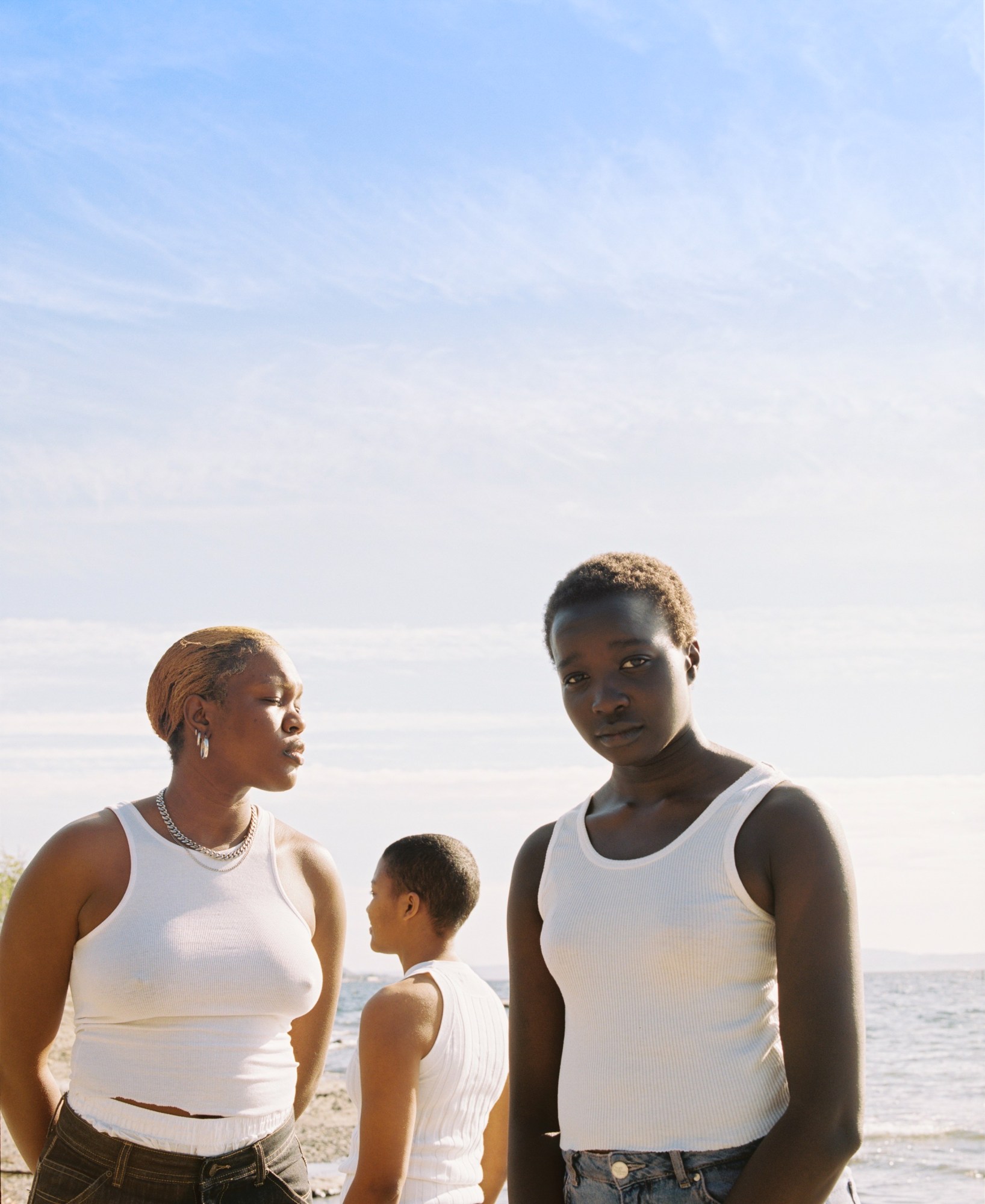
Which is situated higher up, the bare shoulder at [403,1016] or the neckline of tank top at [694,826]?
the neckline of tank top at [694,826]

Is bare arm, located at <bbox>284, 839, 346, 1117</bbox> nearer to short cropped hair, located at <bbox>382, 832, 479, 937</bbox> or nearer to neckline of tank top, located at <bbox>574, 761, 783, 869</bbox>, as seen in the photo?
short cropped hair, located at <bbox>382, 832, 479, 937</bbox>

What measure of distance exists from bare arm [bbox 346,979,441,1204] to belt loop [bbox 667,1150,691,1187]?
115 centimetres

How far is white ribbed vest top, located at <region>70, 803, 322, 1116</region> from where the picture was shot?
10.3 ft

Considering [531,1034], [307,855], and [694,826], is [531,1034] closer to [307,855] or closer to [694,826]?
[694,826]

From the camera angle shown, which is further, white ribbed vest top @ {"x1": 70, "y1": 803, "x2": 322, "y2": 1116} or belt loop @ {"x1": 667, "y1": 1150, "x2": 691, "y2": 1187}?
white ribbed vest top @ {"x1": 70, "y1": 803, "x2": 322, "y2": 1116}

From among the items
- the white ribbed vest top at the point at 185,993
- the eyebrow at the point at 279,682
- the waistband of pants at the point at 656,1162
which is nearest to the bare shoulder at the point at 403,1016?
the white ribbed vest top at the point at 185,993

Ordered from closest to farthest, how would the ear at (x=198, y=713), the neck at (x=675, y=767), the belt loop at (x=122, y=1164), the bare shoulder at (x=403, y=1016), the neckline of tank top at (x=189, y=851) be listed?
the neck at (x=675, y=767) → the belt loop at (x=122, y=1164) → the bare shoulder at (x=403, y=1016) → the neckline of tank top at (x=189, y=851) → the ear at (x=198, y=713)

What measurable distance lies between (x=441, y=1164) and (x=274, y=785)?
3.68 ft

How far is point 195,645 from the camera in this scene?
3666mm

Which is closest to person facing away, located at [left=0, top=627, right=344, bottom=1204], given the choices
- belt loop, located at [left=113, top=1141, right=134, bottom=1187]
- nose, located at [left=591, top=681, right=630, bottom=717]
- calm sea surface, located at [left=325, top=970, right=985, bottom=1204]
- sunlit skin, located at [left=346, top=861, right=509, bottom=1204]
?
belt loop, located at [left=113, top=1141, right=134, bottom=1187]

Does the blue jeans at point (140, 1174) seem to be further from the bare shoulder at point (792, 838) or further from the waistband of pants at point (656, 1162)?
the bare shoulder at point (792, 838)

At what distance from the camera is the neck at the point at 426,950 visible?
363 centimetres

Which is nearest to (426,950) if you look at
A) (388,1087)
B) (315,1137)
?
(388,1087)

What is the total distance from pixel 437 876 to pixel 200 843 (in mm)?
704
